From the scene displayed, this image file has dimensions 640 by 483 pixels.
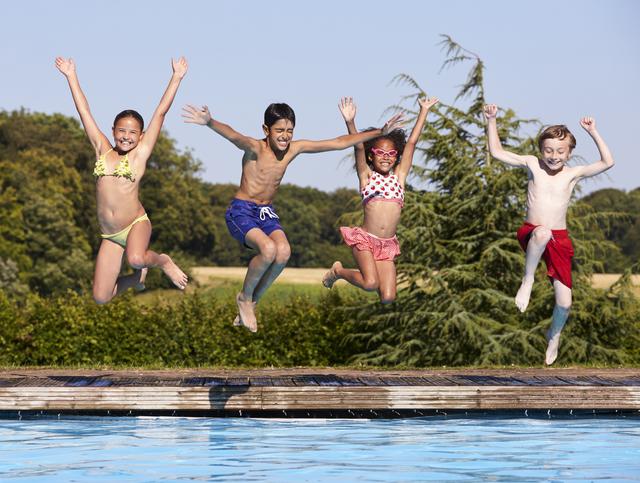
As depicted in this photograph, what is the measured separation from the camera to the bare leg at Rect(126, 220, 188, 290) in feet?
35.9

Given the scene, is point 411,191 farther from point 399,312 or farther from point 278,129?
point 278,129

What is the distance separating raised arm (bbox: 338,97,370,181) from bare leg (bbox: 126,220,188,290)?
233cm

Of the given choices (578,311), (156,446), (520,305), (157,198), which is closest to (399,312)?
(578,311)

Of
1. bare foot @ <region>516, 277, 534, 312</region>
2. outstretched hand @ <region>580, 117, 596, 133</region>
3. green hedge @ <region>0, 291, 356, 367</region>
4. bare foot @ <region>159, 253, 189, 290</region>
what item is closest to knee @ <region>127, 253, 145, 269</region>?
bare foot @ <region>159, 253, 189, 290</region>

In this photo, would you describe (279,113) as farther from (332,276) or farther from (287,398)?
(287,398)

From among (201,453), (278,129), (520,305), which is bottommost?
(201,453)

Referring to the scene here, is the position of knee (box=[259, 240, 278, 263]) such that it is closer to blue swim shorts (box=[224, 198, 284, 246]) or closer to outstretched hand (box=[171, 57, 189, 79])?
blue swim shorts (box=[224, 198, 284, 246])

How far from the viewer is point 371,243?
→ 11.9 meters

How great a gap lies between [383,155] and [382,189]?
1.38 ft

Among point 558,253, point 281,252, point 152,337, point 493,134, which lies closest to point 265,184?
point 281,252

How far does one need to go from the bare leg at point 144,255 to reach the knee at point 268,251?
864 mm

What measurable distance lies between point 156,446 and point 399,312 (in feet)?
32.0

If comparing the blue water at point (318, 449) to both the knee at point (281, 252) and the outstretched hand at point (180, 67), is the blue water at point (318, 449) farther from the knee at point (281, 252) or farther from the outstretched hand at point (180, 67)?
the outstretched hand at point (180, 67)

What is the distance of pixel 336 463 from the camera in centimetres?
938
